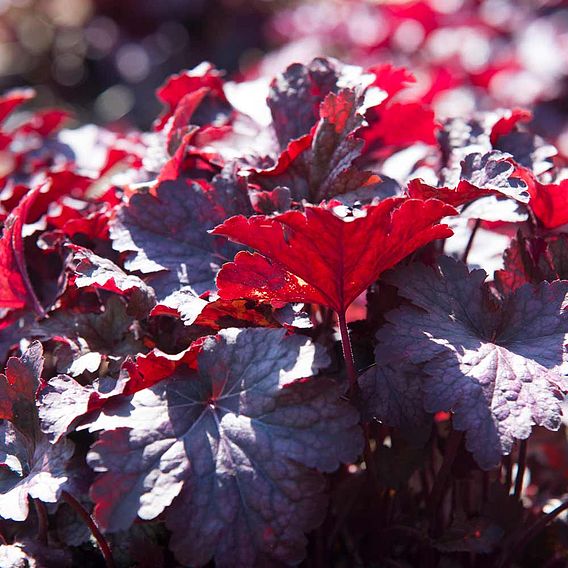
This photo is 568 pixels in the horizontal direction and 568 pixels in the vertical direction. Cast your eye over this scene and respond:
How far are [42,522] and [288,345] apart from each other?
380mm

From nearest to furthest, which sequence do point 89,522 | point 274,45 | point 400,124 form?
point 89,522, point 400,124, point 274,45

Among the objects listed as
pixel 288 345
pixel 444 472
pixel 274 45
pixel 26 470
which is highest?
pixel 288 345

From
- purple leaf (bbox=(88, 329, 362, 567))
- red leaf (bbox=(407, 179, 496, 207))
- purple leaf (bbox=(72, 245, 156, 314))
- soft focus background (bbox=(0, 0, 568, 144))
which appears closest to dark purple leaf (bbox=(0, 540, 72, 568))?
purple leaf (bbox=(88, 329, 362, 567))

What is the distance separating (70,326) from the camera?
3.14ft

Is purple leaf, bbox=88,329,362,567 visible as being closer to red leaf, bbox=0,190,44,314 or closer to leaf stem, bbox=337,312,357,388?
leaf stem, bbox=337,312,357,388

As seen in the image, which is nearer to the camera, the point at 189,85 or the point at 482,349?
the point at 482,349

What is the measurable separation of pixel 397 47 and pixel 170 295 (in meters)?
2.26

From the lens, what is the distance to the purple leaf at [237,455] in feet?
2.41

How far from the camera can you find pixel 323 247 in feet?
2.47

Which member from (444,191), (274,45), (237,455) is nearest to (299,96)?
(444,191)

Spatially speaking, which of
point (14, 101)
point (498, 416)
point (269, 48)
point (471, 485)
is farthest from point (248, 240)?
point (269, 48)

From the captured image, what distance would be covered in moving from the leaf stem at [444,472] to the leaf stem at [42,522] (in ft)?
1.54

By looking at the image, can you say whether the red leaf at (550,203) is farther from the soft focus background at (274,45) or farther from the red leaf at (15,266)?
the soft focus background at (274,45)

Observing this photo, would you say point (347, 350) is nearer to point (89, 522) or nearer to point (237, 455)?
point (237, 455)
